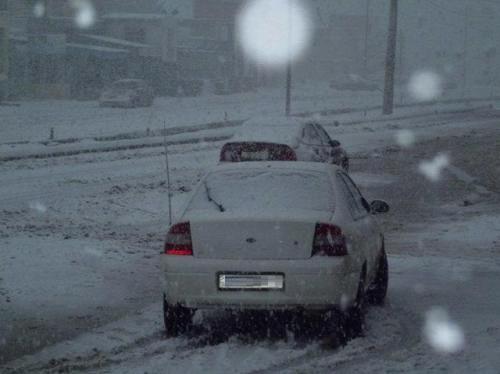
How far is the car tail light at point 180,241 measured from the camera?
7.74 m

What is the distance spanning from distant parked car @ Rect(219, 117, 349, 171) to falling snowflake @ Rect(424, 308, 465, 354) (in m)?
8.62

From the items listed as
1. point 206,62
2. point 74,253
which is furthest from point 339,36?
point 74,253

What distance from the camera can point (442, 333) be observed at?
809 cm

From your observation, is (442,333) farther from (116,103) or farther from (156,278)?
(116,103)

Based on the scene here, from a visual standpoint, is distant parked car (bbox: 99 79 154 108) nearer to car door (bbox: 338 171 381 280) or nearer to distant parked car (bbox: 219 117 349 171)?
distant parked car (bbox: 219 117 349 171)

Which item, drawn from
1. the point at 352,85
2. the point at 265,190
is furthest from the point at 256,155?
the point at 352,85

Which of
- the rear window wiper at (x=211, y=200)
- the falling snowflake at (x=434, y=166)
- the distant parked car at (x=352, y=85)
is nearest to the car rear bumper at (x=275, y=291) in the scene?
the rear window wiper at (x=211, y=200)

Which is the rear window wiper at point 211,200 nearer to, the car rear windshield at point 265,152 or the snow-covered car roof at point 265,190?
the snow-covered car roof at point 265,190

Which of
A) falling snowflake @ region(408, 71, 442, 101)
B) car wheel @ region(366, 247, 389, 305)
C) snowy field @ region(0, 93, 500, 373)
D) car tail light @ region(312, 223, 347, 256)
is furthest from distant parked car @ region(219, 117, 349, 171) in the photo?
falling snowflake @ region(408, 71, 442, 101)

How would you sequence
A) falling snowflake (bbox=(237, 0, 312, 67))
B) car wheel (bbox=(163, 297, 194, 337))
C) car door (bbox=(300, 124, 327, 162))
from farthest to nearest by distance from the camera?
falling snowflake (bbox=(237, 0, 312, 67)), car door (bbox=(300, 124, 327, 162)), car wheel (bbox=(163, 297, 194, 337))

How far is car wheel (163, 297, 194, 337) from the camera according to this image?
7902 mm

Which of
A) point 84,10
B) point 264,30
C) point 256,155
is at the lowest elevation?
point 256,155

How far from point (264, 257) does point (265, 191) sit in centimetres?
80

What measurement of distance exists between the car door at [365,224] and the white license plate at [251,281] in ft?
3.06
